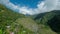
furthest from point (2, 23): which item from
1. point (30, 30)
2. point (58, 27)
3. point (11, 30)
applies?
point (58, 27)

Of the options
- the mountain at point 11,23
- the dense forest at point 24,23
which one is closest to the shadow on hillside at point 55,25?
the dense forest at point 24,23

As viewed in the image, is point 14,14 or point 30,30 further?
point 14,14

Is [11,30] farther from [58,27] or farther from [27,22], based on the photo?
[58,27]

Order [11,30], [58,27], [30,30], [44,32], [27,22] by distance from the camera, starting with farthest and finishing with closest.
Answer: [58,27]
[44,32]
[27,22]
[30,30]
[11,30]

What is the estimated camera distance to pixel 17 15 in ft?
34.2

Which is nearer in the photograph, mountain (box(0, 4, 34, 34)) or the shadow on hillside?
mountain (box(0, 4, 34, 34))

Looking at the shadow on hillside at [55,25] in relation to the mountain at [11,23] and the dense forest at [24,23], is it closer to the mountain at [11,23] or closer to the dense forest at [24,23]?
the dense forest at [24,23]

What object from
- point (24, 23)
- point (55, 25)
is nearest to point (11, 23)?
point (24, 23)

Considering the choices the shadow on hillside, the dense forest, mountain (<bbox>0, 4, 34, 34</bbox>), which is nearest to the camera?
mountain (<bbox>0, 4, 34, 34</bbox>)

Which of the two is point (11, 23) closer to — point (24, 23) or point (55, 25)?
point (24, 23)

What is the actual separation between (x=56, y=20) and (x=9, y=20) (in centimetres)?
461

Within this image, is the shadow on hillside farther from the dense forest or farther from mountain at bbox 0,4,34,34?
mountain at bbox 0,4,34,34

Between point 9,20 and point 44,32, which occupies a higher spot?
point 9,20

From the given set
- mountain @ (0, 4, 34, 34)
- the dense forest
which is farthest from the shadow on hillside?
mountain @ (0, 4, 34, 34)
